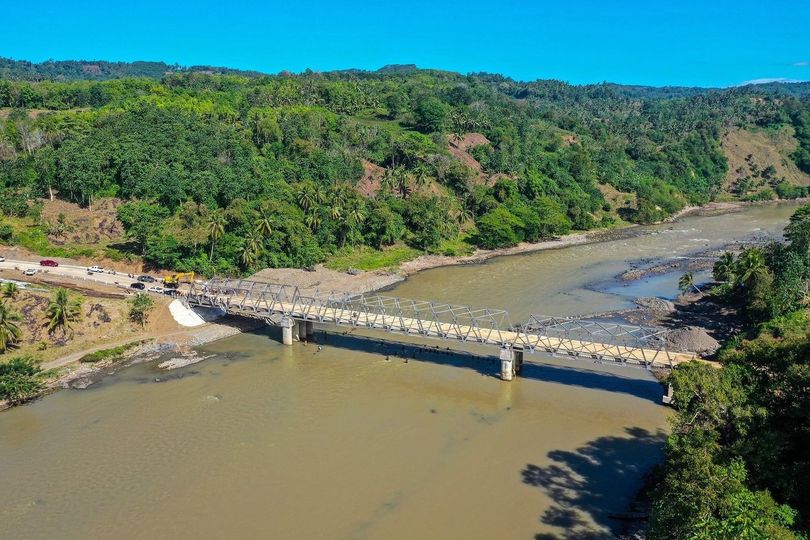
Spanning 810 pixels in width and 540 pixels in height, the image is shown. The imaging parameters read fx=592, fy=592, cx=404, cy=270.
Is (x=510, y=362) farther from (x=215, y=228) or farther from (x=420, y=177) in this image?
(x=420, y=177)

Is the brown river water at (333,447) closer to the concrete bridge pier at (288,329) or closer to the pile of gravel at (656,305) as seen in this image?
the concrete bridge pier at (288,329)

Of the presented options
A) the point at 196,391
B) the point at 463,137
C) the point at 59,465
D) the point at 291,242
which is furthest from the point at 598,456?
the point at 463,137

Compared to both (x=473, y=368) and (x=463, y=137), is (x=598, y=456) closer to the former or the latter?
(x=473, y=368)

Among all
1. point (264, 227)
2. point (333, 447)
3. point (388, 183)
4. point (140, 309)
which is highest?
point (388, 183)

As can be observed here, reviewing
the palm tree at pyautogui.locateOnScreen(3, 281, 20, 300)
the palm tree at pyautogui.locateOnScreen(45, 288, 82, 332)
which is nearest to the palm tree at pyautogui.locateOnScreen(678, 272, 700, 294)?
the palm tree at pyautogui.locateOnScreen(45, 288, 82, 332)

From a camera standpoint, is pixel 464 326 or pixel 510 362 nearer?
pixel 510 362

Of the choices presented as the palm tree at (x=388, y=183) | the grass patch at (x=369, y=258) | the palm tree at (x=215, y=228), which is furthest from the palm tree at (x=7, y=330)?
the palm tree at (x=388, y=183)

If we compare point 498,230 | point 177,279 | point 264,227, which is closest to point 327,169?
point 264,227
